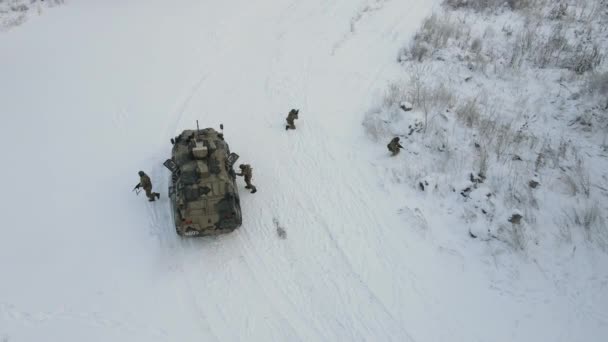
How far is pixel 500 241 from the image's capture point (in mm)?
9945

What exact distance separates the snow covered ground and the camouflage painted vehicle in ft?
2.37

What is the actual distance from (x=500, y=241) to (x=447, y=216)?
52.1 inches

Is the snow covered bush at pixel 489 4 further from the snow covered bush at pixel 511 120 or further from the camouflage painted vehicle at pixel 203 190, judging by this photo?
the camouflage painted vehicle at pixel 203 190

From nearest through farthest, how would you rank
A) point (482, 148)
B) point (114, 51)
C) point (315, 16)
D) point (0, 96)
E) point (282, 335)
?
point (282, 335) → point (482, 148) → point (0, 96) → point (114, 51) → point (315, 16)

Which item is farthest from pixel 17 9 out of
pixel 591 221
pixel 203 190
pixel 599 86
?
pixel 591 221

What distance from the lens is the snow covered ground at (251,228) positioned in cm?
890

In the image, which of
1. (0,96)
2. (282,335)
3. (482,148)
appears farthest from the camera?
(0,96)

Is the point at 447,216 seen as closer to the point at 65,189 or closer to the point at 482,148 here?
the point at 482,148

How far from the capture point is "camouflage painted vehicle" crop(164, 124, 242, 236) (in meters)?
10.0

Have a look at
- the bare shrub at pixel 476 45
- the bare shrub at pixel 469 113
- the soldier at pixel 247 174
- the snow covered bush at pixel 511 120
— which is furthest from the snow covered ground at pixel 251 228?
the bare shrub at pixel 476 45

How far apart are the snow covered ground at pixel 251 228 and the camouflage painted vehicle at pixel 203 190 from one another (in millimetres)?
722

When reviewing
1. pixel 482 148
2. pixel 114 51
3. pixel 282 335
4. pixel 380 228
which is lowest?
pixel 282 335

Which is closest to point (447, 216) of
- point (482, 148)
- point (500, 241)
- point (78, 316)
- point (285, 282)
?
point (500, 241)

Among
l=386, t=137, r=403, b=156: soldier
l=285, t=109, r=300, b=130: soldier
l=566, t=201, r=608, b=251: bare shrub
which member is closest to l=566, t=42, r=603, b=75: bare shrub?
l=566, t=201, r=608, b=251: bare shrub
